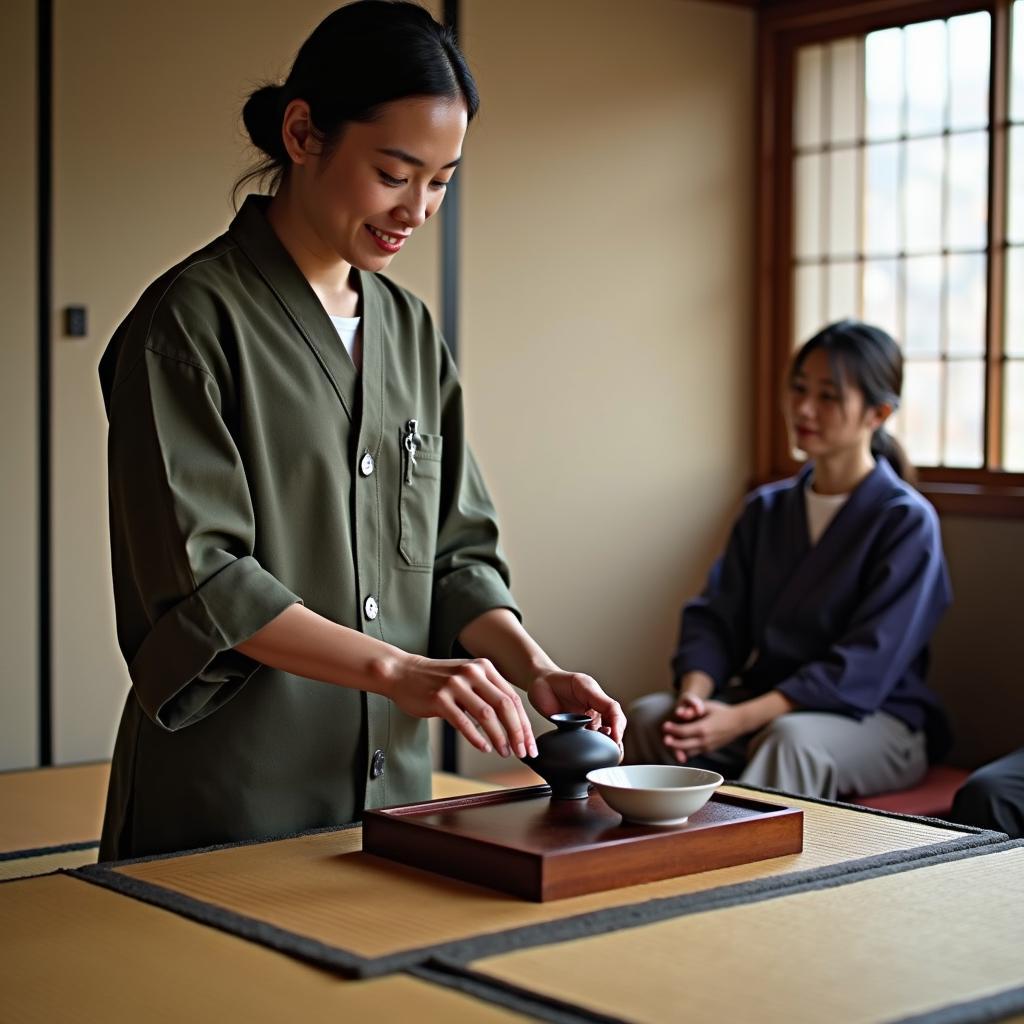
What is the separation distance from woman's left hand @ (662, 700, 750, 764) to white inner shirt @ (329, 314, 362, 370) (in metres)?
1.96

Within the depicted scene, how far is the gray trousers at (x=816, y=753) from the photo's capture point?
147 inches

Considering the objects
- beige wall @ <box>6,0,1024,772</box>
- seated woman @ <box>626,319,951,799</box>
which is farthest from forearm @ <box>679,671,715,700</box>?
beige wall @ <box>6,0,1024,772</box>

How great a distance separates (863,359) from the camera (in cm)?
405

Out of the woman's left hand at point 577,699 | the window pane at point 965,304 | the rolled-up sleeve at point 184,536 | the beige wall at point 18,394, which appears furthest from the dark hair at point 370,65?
the window pane at point 965,304

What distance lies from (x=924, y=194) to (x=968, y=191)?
18 cm

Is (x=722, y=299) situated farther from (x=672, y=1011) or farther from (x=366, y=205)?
(x=672, y=1011)

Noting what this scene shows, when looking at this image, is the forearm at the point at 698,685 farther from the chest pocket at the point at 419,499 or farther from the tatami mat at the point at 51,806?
A: the chest pocket at the point at 419,499

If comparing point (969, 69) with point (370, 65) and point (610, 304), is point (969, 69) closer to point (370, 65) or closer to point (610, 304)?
point (610, 304)

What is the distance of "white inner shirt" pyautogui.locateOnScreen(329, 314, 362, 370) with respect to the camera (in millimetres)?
2082

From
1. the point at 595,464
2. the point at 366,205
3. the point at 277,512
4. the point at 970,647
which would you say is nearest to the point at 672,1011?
the point at 277,512

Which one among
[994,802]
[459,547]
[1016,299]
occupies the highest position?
[1016,299]

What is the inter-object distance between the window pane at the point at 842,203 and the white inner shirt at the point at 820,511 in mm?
1385

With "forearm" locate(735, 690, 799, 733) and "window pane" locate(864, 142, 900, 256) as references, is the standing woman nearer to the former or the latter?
"forearm" locate(735, 690, 799, 733)

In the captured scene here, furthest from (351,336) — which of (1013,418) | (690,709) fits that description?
(1013,418)
